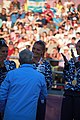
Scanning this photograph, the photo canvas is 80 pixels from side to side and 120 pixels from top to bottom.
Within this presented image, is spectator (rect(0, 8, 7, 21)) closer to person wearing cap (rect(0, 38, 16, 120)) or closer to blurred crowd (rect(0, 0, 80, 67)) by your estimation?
blurred crowd (rect(0, 0, 80, 67))

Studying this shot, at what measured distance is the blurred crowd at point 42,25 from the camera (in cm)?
1517

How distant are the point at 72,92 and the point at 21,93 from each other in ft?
4.12

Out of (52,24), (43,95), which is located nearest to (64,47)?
(52,24)

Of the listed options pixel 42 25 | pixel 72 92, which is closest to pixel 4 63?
pixel 72 92

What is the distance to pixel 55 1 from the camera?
1775cm

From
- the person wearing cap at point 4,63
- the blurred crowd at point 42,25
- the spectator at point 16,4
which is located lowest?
the person wearing cap at point 4,63

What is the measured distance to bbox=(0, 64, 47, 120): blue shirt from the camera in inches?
154

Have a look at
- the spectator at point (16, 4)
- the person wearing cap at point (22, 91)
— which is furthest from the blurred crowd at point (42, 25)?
the person wearing cap at point (22, 91)

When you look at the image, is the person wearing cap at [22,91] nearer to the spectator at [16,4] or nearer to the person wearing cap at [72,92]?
the person wearing cap at [72,92]

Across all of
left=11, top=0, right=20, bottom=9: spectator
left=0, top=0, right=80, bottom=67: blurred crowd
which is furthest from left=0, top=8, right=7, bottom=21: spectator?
left=11, top=0, right=20, bottom=9: spectator

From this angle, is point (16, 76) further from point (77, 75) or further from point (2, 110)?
point (77, 75)

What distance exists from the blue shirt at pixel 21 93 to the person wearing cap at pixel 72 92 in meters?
1.06

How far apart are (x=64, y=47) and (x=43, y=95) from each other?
1044 cm

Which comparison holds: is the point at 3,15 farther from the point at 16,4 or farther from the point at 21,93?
the point at 21,93
